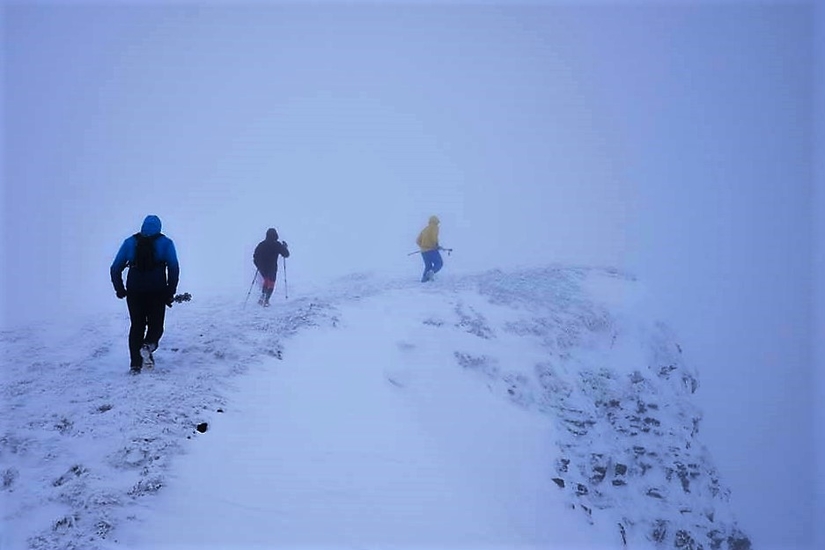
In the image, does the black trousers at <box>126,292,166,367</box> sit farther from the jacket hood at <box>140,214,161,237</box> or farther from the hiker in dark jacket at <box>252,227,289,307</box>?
the hiker in dark jacket at <box>252,227,289,307</box>

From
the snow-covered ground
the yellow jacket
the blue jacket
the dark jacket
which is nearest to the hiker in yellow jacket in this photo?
the yellow jacket

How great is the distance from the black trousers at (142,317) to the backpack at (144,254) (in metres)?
0.53

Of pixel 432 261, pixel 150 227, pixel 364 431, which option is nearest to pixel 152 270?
pixel 150 227

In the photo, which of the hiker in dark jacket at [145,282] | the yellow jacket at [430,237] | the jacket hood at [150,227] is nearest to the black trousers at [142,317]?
the hiker in dark jacket at [145,282]

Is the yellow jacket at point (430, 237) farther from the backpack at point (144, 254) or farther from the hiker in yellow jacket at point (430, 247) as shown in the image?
the backpack at point (144, 254)

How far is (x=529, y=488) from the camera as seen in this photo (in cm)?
1101

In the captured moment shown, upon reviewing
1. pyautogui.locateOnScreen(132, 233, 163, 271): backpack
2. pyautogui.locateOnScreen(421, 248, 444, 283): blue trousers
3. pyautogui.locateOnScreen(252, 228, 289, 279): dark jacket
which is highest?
pyautogui.locateOnScreen(132, 233, 163, 271): backpack

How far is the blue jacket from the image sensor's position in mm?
10414

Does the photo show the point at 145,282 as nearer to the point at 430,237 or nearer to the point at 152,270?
the point at 152,270

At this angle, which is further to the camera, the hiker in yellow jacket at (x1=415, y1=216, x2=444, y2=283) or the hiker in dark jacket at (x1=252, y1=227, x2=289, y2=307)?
the hiker in yellow jacket at (x1=415, y1=216, x2=444, y2=283)

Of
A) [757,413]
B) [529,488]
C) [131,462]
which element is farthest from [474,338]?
[757,413]

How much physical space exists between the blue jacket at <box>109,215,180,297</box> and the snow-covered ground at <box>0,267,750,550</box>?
1.72 metres

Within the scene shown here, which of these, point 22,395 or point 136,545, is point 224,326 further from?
point 136,545

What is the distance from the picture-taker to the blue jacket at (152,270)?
10.4 meters
